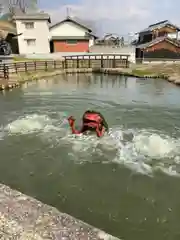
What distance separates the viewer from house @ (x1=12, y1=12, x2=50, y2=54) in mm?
50309

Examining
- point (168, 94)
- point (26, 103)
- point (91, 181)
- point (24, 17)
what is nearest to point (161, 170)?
point (91, 181)

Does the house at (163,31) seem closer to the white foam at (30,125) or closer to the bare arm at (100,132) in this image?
the white foam at (30,125)

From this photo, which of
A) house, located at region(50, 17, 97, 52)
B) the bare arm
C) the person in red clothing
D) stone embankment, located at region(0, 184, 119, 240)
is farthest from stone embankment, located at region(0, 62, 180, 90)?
stone embankment, located at region(0, 184, 119, 240)

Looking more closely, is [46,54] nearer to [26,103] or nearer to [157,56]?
[157,56]

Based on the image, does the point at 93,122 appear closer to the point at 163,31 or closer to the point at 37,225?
the point at 37,225

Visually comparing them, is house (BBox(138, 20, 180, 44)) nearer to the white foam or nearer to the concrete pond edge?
the concrete pond edge

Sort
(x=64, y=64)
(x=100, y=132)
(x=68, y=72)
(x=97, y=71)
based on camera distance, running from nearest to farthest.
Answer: (x=100, y=132) < (x=68, y=72) < (x=97, y=71) < (x=64, y=64)

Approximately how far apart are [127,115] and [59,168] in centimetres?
731

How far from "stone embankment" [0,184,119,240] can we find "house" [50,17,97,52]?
50030 mm

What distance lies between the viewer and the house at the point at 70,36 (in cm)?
5238

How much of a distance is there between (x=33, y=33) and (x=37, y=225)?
167 ft

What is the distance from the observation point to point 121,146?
1073cm

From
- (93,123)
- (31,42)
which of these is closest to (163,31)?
(31,42)

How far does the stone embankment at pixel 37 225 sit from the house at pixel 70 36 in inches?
1970
